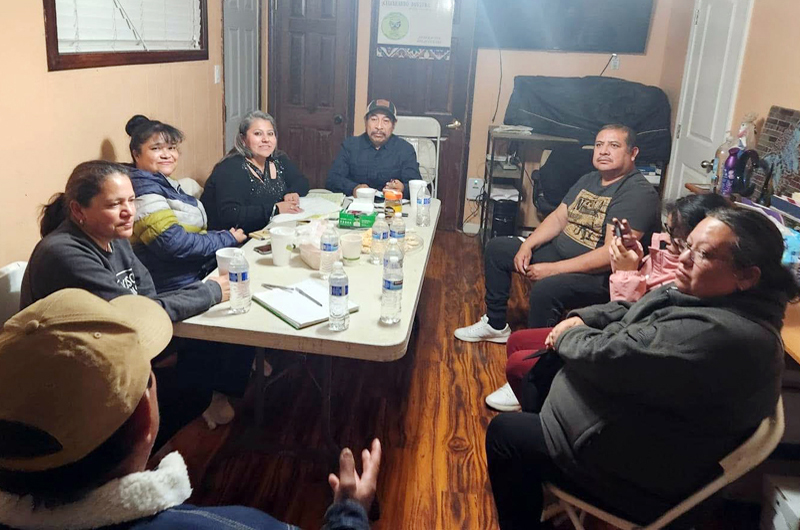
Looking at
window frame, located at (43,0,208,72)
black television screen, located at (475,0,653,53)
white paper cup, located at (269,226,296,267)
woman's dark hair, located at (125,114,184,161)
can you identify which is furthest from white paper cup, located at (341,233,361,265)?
black television screen, located at (475,0,653,53)

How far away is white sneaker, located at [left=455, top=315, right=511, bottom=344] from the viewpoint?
3186mm

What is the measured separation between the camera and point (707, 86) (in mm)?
3781

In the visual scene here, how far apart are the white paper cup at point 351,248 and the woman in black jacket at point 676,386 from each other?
0.89 meters

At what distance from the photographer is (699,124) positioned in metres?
3.89

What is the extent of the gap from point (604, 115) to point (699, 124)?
80 cm

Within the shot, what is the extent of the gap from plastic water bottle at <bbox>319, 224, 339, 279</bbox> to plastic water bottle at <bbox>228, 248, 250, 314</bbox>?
1.12 feet

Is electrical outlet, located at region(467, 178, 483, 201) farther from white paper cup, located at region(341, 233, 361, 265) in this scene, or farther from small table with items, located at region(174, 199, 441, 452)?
small table with items, located at region(174, 199, 441, 452)

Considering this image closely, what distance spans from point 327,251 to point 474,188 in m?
3.30

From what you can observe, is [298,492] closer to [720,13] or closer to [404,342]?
[404,342]

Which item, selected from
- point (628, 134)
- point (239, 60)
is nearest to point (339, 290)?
point (628, 134)

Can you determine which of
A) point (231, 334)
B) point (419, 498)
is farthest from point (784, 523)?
point (231, 334)

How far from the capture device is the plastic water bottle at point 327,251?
6.71 feet

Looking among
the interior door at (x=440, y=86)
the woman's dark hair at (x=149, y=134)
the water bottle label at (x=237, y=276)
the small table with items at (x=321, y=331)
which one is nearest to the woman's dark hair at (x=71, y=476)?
the small table with items at (x=321, y=331)

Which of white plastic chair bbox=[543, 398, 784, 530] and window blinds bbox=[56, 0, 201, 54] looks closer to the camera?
white plastic chair bbox=[543, 398, 784, 530]
